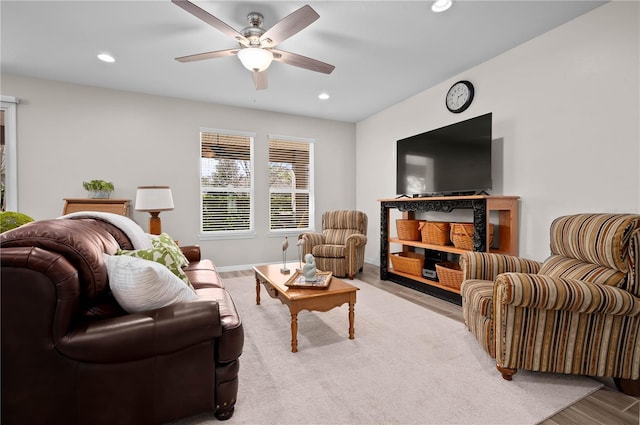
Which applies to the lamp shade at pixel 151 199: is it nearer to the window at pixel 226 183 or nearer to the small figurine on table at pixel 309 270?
the window at pixel 226 183

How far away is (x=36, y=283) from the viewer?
1.13 metres

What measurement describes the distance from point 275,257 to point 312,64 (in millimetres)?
3361

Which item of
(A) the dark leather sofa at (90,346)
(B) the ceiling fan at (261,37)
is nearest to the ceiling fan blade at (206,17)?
(B) the ceiling fan at (261,37)

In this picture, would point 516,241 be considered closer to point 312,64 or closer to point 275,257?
point 312,64

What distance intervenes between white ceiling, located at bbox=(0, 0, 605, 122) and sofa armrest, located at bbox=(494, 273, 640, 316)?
222cm

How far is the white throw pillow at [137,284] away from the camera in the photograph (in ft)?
4.39

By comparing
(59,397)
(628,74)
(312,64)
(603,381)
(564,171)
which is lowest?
(603,381)

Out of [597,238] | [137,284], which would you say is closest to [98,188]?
[137,284]

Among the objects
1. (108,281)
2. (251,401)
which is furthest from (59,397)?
(251,401)

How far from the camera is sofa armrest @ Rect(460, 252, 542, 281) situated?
239cm

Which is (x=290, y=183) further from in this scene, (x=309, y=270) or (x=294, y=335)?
(x=294, y=335)

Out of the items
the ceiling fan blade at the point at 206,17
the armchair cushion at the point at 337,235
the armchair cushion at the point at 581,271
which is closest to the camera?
the armchair cushion at the point at 581,271

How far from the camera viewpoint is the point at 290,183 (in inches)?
210

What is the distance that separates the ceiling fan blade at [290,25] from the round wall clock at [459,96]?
239 centimetres
